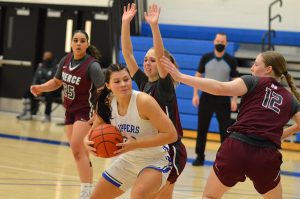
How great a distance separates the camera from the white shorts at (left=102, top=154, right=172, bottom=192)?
4707 mm

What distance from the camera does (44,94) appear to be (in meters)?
15.5

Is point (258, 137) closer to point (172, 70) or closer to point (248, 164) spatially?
point (248, 164)

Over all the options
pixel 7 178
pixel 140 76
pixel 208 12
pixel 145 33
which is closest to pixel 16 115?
pixel 145 33

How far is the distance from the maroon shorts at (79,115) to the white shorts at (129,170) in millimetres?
2156

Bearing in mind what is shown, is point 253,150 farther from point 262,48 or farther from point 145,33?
point 145,33

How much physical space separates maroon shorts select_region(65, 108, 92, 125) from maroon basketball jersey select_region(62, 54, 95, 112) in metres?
0.03

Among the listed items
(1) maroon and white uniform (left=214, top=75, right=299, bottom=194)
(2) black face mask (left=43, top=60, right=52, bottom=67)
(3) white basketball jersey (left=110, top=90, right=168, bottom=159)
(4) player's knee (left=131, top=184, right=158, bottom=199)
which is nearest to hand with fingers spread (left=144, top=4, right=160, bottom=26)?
(3) white basketball jersey (left=110, top=90, right=168, bottom=159)

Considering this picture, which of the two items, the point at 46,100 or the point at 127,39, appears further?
the point at 46,100

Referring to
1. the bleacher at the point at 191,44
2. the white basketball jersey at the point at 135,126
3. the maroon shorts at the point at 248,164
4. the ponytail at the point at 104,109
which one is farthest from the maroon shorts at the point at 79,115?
the bleacher at the point at 191,44

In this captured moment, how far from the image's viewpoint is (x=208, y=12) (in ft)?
50.1

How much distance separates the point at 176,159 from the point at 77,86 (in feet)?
7.30

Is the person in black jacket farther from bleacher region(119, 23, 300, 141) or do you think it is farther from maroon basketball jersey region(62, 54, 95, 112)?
maroon basketball jersey region(62, 54, 95, 112)

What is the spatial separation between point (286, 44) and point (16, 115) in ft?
22.9

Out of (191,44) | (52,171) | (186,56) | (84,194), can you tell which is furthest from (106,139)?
(191,44)
